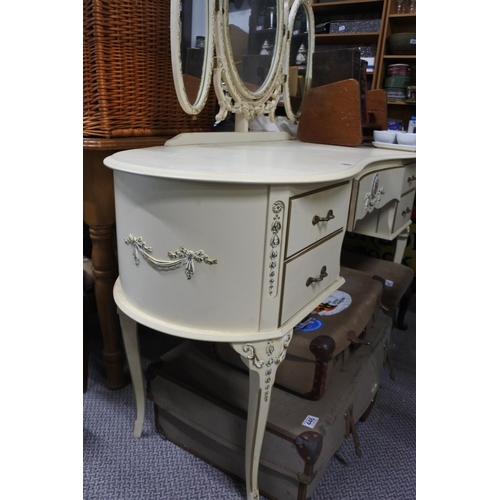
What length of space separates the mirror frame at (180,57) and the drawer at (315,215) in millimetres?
491

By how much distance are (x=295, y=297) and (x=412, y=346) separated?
1.27 m

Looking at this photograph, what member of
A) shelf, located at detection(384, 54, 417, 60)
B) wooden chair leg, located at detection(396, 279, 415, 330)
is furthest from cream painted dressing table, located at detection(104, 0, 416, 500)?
shelf, located at detection(384, 54, 417, 60)

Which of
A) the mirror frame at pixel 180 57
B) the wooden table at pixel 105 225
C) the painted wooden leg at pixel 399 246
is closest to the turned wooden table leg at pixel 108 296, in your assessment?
the wooden table at pixel 105 225

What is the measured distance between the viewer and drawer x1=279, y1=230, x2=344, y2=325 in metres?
0.86

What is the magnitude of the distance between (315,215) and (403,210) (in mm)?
863

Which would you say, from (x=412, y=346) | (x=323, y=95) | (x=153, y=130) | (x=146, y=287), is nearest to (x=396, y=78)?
(x=323, y=95)

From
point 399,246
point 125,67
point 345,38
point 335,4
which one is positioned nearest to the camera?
point 125,67

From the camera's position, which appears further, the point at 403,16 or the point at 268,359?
the point at 403,16

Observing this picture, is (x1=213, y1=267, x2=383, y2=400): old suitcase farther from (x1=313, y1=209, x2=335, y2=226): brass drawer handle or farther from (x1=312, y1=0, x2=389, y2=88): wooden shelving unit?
(x1=312, y1=0, x2=389, y2=88): wooden shelving unit

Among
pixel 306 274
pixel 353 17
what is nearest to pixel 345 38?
pixel 353 17

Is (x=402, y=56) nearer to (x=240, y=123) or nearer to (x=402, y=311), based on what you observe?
(x=402, y=311)

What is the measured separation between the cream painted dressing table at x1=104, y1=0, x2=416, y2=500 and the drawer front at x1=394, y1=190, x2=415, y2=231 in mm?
579

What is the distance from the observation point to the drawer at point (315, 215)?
0.82m

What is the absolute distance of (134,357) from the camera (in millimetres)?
1195
